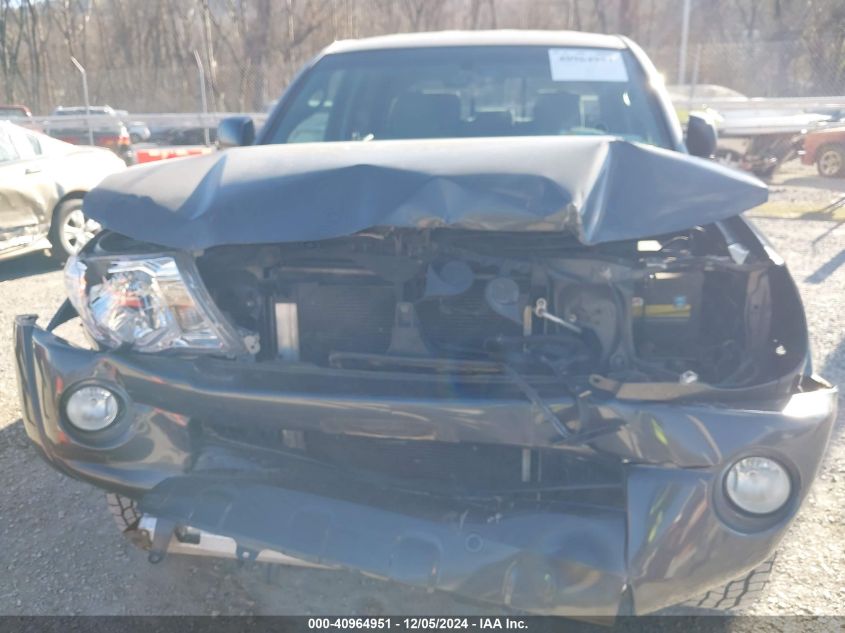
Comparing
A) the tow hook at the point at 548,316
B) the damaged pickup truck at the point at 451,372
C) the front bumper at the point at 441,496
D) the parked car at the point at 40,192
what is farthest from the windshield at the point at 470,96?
the parked car at the point at 40,192

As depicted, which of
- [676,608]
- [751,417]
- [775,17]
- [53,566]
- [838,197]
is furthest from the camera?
[775,17]

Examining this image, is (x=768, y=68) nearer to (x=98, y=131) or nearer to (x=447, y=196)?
(x=98, y=131)

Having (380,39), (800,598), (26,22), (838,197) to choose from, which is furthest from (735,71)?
(26,22)

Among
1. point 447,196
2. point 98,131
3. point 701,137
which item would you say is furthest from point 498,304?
point 98,131

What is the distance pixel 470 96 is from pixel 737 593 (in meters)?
2.41

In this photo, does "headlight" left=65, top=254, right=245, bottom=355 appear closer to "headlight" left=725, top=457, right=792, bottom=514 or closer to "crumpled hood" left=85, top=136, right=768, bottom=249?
"crumpled hood" left=85, top=136, right=768, bottom=249

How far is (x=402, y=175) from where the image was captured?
218 centimetres

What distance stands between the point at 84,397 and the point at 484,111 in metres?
2.16

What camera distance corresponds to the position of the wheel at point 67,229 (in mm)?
7293

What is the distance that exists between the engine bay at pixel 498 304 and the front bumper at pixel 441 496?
22 cm

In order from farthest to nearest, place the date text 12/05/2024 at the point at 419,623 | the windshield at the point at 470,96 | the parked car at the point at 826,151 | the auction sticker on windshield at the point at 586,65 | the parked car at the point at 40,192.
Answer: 1. the parked car at the point at 826,151
2. the parked car at the point at 40,192
3. the auction sticker on windshield at the point at 586,65
4. the windshield at the point at 470,96
5. the date text 12/05/2024 at the point at 419,623

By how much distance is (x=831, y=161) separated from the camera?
1478 cm

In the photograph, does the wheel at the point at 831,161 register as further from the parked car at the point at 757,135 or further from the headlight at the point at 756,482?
the headlight at the point at 756,482

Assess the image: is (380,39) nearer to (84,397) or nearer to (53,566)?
(84,397)
